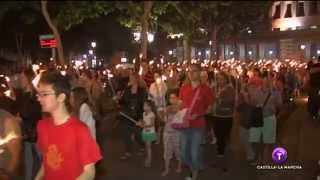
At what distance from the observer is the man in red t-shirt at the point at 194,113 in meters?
9.77

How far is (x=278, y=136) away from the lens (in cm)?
1353

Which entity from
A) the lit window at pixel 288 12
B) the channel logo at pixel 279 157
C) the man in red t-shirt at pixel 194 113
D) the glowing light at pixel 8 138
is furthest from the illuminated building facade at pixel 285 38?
the glowing light at pixel 8 138

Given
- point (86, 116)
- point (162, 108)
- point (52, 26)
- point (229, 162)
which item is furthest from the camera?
point (162, 108)

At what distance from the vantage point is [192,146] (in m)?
10.2

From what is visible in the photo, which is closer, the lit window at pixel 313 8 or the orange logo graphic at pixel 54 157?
the orange logo graphic at pixel 54 157

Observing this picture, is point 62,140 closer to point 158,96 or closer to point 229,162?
point 229,162

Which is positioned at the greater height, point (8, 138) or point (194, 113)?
point (8, 138)

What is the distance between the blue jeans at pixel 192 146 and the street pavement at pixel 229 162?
539 mm

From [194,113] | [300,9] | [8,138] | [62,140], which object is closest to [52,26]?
[8,138]

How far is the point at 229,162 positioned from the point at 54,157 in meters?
7.12

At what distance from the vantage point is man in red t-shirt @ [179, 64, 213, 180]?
9766 mm

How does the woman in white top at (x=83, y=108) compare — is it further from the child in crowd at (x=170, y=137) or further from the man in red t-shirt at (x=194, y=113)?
the child in crowd at (x=170, y=137)

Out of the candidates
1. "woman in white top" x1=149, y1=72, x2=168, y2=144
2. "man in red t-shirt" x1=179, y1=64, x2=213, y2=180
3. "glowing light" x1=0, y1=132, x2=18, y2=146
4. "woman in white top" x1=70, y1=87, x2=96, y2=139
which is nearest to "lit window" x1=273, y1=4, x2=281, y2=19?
"glowing light" x1=0, y1=132, x2=18, y2=146

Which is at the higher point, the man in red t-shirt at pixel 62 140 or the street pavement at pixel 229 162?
the man in red t-shirt at pixel 62 140
